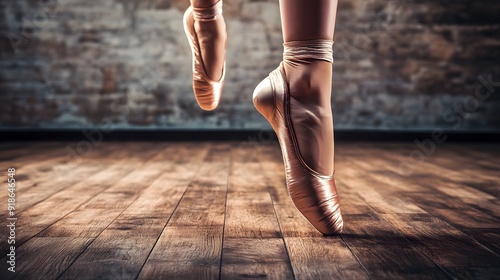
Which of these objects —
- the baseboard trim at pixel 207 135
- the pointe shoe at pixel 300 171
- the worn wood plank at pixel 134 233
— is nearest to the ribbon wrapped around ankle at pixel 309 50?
the pointe shoe at pixel 300 171

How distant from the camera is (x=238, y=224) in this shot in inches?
54.6

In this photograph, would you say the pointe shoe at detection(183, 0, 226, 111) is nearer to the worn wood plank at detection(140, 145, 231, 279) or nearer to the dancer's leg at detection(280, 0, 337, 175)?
the worn wood plank at detection(140, 145, 231, 279)

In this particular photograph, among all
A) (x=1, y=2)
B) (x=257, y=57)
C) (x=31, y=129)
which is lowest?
(x=31, y=129)

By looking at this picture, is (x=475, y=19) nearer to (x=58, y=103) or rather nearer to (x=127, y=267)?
(x=58, y=103)

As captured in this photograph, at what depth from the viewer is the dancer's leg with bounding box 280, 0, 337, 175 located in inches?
47.2

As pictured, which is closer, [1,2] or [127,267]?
[127,267]

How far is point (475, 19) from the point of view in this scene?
460cm

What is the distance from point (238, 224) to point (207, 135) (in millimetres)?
3269

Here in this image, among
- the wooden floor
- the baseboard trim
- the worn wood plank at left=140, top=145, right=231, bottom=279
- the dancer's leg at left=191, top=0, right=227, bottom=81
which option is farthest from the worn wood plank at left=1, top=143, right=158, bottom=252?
the baseboard trim

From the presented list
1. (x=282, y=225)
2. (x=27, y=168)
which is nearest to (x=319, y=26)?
(x=282, y=225)

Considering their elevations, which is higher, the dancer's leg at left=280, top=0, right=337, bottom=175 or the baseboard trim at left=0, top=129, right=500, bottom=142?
the dancer's leg at left=280, top=0, right=337, bottom=175

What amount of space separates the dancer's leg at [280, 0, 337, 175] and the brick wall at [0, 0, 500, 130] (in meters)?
3.40

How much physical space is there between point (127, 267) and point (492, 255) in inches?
28.3

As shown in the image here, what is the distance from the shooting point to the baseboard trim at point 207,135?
4.54 meters
